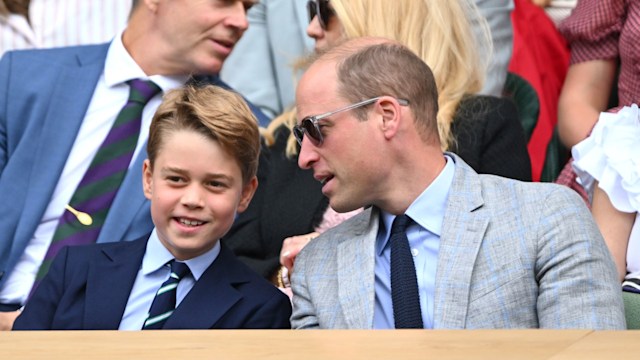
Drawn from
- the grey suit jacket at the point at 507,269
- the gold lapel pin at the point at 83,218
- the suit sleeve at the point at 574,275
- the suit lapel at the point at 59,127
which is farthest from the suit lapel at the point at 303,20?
the suit sleeve at the point at 574,275

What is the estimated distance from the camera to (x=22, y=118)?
3.62 m

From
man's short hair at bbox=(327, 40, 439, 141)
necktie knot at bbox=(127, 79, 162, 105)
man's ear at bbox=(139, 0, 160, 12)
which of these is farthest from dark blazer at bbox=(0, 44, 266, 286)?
man's short hair at bbox=(327, 40, 439, 141)

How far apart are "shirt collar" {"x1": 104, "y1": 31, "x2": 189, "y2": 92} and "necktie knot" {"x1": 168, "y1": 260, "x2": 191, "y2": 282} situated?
0.92 meters

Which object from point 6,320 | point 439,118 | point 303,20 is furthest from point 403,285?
point 303,20

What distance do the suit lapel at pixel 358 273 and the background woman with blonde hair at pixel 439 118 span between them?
0.67m

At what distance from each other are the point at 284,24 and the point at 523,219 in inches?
80.8

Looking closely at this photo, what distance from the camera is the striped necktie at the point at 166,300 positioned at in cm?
283

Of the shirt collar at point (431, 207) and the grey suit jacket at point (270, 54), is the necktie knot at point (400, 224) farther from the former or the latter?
the grey suit jacket at point (270, 54)

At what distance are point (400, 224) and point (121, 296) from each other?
697mm

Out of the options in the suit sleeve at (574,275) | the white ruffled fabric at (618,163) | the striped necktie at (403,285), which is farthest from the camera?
the white ruffled fabric at (618,163)

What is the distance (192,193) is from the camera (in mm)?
2840

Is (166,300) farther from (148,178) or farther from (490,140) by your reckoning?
(490,140)

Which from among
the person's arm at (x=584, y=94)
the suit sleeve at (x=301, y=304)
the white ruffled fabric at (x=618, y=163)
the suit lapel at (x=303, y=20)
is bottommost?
the suit lapel at (x=303, y=20)

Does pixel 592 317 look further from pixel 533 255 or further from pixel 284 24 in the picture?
pixel 284 24
